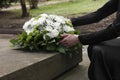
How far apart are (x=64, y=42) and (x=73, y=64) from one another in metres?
0.70

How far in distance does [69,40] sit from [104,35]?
0.47m

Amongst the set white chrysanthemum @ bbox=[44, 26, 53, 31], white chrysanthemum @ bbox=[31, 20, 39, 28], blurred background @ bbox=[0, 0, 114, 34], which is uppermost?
white chrysanthemum @ bbox=[31, 20, 39, 28]

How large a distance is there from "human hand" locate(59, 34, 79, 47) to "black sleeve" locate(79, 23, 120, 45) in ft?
0.49

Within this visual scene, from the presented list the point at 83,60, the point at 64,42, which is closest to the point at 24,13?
the point at 83,60

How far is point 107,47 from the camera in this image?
350 cm

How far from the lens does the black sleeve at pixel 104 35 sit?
347 centimetres

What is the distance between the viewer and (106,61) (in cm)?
346

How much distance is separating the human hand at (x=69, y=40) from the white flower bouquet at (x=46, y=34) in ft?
0.28

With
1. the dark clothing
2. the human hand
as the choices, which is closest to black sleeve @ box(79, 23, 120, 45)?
the dark clothing

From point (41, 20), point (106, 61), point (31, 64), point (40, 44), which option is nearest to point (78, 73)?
point (40, 44)

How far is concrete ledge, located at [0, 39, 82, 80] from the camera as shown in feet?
11.5

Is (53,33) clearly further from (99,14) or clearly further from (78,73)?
(78,73)

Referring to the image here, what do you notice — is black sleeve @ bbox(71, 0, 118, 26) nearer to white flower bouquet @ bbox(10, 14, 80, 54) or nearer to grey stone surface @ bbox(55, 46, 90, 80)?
white flower bouquet @ bbox(10, 14, 80, 54)

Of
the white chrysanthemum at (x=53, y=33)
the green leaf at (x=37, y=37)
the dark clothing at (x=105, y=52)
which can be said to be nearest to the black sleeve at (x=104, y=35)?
the dark clothing at (x=105, y=52)
